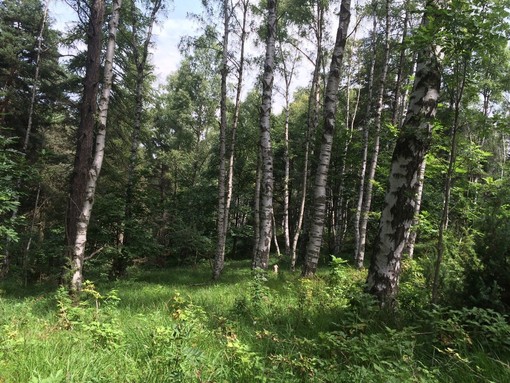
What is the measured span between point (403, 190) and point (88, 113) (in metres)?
7.29

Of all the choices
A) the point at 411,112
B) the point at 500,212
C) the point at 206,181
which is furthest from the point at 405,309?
the point at 206,181

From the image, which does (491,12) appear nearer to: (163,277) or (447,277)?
(447,277)

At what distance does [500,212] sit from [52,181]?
17.9 meters

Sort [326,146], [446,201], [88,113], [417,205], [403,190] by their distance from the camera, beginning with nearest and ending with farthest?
[446,201] < [403,190] < [88,113] < [326,146] < [417,205]

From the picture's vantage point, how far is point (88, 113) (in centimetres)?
770

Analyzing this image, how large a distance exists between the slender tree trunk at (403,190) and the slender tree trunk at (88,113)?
6878 mm

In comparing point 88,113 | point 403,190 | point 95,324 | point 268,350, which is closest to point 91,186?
point 88,113

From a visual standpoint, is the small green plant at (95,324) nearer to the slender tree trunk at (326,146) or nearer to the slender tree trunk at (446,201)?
the slender tree trunk at (446,201)

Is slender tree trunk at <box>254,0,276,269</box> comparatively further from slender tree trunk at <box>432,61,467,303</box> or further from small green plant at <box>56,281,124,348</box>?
slender tree trunk at <box>432,61,467,303</box>

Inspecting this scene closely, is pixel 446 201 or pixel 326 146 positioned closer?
pixel 446 201

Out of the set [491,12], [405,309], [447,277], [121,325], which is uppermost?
[491,12]

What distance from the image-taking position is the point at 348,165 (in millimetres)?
21828

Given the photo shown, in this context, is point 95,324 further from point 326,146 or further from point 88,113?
point 326,146

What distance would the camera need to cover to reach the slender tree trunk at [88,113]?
7.71 metres
